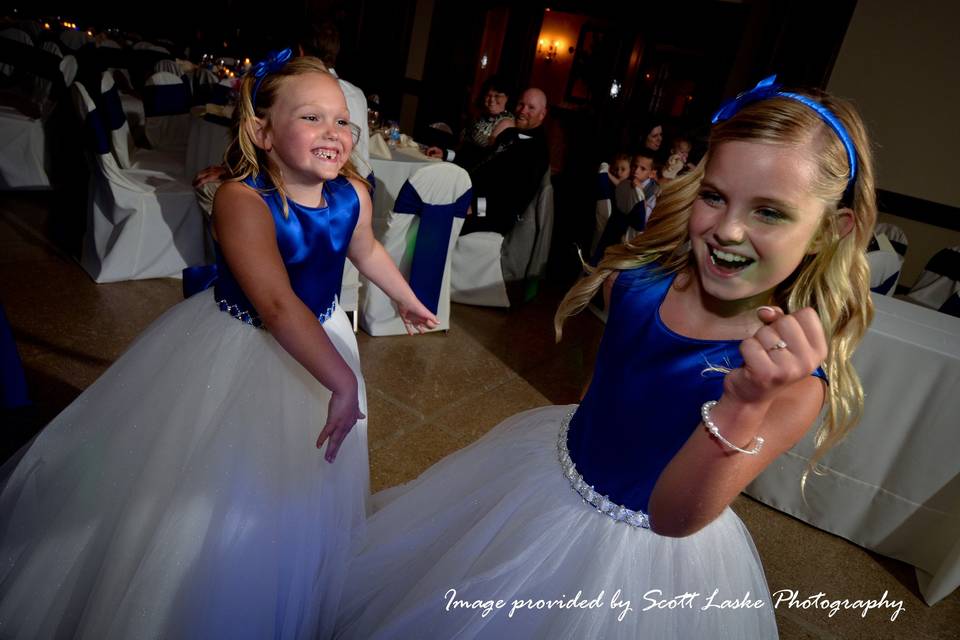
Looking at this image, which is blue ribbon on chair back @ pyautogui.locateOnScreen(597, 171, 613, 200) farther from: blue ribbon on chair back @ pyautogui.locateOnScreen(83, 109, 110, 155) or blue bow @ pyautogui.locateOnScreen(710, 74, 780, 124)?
blue bow @ pyautogui.locateOnScreen(710, 74, 780, 124)

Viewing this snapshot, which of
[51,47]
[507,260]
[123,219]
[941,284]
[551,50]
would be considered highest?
[551,50]

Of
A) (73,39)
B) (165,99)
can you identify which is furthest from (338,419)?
(73,39)

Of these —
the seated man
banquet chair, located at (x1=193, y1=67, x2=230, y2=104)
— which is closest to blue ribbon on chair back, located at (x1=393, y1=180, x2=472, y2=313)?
the seated man

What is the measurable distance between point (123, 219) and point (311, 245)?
296cm

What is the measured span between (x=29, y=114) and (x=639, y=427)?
21.2ft

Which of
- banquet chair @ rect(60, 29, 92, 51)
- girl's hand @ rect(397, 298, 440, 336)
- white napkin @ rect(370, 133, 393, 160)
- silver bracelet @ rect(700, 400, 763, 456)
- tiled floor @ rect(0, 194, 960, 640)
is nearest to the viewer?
silver bracelet @ rect(700, 400, 763, 456)

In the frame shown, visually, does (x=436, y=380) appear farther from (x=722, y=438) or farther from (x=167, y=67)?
(x=167, y=67)

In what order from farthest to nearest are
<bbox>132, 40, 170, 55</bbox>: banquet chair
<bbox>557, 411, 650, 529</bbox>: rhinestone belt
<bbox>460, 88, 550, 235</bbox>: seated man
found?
1. <bbox>132, 40, 170, 55</bbox>: banquet chair
2. <bbox>460, 88, 550, 235</bbox>: seated man
3. <bbox>557, 411, 650, 529</bbox>: rhinestone belt

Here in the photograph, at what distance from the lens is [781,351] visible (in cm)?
79

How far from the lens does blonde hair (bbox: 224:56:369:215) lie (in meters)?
1.64

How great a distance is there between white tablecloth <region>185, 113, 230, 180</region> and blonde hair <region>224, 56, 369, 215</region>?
8.76 feet

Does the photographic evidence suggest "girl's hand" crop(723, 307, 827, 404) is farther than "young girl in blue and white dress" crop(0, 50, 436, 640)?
No

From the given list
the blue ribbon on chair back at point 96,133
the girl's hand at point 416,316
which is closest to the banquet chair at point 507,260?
the blue ribbon on chair back at point 96,133

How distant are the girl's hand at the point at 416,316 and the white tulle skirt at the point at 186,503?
0.37 metres
